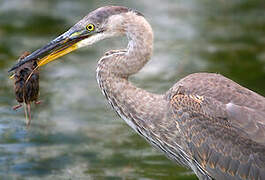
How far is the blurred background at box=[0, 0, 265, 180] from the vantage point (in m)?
8.14

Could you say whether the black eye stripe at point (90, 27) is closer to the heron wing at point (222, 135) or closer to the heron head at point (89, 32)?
the heron head at point (89, 32)

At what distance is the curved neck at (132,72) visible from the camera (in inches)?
243

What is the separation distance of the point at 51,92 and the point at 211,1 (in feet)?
18.8

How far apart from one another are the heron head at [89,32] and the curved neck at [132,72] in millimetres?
104

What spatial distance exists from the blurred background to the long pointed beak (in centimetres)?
199

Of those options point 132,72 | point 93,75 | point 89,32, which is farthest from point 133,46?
point 93,75

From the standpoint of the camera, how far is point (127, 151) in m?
8.60

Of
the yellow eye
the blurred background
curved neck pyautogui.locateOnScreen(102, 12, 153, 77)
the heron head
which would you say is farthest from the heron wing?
the blurred background

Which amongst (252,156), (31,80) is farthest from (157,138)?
(31,80)

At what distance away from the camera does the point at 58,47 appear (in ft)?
20.6

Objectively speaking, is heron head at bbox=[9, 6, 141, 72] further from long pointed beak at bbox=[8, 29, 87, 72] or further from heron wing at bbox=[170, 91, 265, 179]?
heron wing at bbox=[170, 91, 265, 179]

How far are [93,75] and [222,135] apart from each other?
5.55m

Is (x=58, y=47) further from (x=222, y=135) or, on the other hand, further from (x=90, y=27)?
(x=222, y=135)

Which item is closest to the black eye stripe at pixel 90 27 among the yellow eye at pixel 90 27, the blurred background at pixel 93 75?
the yellow eye at pixel 90 27
